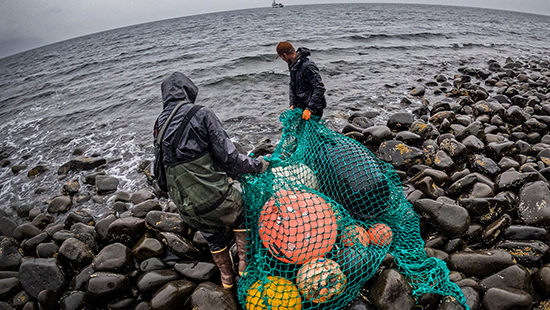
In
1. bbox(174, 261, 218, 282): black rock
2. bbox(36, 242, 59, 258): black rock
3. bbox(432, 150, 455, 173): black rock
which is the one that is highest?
bbox(432, 150, 455, 173): black rock

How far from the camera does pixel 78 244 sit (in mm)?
3857

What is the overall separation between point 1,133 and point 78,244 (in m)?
11.1

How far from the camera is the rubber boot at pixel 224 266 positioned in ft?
10.4

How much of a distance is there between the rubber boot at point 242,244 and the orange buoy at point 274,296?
503 millimetres

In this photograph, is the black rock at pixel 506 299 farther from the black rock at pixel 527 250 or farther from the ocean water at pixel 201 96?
the ocean water at pixel 201 96

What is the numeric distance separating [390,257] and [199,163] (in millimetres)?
2455

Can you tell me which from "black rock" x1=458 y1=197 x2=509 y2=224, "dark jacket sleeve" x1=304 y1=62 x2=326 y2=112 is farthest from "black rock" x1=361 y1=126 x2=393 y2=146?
"black rock" x1=458 y1=197 x2=509 y2=224

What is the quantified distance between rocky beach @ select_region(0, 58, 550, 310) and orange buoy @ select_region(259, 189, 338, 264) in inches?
25.6

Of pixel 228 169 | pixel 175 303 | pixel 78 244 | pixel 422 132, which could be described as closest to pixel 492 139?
pixel 422 132

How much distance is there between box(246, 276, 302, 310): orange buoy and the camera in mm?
2570

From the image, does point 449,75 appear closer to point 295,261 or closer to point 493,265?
Answer: point 493,265

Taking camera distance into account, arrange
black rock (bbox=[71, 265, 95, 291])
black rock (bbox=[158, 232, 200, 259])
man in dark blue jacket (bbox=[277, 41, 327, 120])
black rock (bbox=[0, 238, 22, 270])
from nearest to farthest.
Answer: black rock (bbox=[71, 265, 95, 291]) → black rock (bbox=[158, 232, 200, 259]) → black rock (bbox=[0, 238, 22, 270]) → man in dark blue jacket (bbox=[277, 41, 327, 120])

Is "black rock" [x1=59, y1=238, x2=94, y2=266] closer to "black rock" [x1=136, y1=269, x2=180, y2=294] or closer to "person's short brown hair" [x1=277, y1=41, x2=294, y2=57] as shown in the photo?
"black rock" [x1=136, y1=269, x2=180, y2=294]

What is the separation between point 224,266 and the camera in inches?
126
